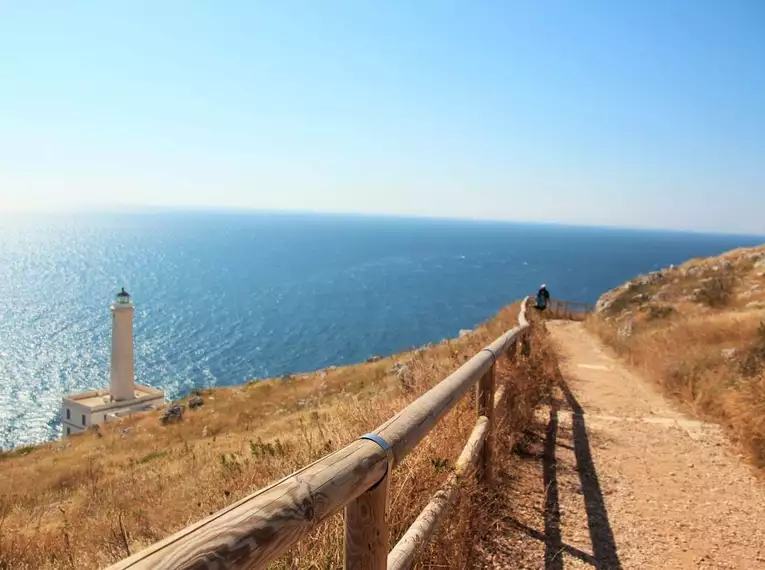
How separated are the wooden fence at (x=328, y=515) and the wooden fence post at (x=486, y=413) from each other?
1.24 meters

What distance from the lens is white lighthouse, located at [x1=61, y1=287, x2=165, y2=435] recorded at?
26.3m

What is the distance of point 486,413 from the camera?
441cm

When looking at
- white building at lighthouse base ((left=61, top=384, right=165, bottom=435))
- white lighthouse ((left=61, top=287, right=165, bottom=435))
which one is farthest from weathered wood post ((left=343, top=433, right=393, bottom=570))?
white lighthouse ((left=61, top=287, right=165, bottom=435))

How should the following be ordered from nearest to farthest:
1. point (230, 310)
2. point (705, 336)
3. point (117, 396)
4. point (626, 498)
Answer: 1. point (626, 498)
2. point (705, 336)
3. point (117, 396)
4. point (230, 310)

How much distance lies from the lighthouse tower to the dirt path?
84.8 feet

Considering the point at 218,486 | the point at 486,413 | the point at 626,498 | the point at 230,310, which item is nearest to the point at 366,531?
the point at 486,413

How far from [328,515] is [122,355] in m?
30.2

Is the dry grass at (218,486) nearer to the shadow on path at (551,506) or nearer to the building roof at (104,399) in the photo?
the shadow on path at (551,506)

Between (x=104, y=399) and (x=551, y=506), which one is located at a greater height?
(x=551, y=506)

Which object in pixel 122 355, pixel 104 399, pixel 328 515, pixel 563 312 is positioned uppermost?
pixel 328 515

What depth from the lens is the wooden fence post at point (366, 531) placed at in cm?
173

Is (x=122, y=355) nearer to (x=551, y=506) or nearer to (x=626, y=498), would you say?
(x=551, y=506)

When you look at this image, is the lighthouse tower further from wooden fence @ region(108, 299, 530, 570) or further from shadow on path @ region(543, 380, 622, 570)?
wooden fence @ region(108, 299, 530, 570)

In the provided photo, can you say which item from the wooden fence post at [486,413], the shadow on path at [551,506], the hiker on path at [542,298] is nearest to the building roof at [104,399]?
the hiker on path at [542,298]
